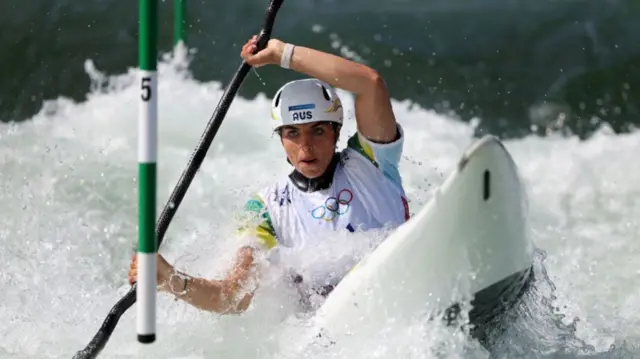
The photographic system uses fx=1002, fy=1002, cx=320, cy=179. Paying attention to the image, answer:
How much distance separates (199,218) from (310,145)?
264 centimetres

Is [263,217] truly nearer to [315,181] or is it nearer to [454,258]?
[315,181]

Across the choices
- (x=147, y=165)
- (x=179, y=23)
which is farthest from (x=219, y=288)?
(x=179, y=23)

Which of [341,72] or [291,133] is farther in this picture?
[291,133]

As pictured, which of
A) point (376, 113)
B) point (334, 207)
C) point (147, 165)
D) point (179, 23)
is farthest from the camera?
point (179, 23)

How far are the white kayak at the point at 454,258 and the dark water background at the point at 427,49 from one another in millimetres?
4590

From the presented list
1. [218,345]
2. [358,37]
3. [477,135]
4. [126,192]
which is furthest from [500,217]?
[358,37]

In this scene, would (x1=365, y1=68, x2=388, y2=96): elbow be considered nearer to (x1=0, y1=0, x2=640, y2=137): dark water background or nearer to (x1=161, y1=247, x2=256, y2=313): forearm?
(x1=161, y1=247, x2=256, y2=313): forearm

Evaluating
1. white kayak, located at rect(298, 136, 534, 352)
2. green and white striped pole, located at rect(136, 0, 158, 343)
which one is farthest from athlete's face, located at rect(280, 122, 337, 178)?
green and white striped pole, located at rect(136, 0, 158, 343)

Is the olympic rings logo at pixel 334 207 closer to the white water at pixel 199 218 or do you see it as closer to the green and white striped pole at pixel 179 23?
the white water at pixel 199 218

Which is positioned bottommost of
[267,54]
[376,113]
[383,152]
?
[383,152]

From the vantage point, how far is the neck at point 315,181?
140 inches

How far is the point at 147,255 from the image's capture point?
2.67 metres

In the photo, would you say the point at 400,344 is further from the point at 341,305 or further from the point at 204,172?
the point at 204,172

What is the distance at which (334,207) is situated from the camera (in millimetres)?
3525
